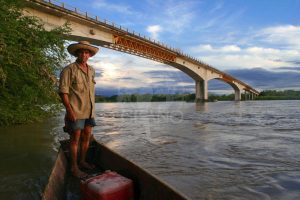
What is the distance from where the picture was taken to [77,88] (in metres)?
4.82

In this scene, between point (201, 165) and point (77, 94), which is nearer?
point (77, 94)

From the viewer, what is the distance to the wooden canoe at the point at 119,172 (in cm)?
293

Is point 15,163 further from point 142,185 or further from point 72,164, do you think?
point 142,185

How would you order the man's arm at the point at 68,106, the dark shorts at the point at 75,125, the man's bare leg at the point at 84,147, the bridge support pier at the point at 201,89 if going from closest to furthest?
the man's arm at the point at 68,106 → the dark shorts at the point at 75,125 → the man's bare leg at the point at 84,147 → the bridge support pier at the point at 201,89

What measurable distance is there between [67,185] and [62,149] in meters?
1.20

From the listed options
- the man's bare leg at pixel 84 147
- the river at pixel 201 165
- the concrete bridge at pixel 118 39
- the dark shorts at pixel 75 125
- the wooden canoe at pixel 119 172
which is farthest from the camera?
the concrete bridge at pixel 118 39

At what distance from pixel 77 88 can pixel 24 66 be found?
7989 mm

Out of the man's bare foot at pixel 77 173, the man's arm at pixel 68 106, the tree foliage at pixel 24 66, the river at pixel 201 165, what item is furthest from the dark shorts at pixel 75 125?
the tree foliage at pixel 24 66

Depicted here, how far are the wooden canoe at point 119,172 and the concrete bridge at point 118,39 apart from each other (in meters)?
11.4

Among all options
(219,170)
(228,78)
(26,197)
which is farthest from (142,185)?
(228,78)

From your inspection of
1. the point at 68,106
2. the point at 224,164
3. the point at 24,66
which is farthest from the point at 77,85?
the point at 24,66

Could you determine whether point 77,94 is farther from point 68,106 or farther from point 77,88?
point 68,106

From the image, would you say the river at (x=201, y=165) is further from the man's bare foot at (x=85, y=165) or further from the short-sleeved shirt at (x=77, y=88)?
the short-sleeved shirt at (x=77, y=88)

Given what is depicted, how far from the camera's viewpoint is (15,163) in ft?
20.3
